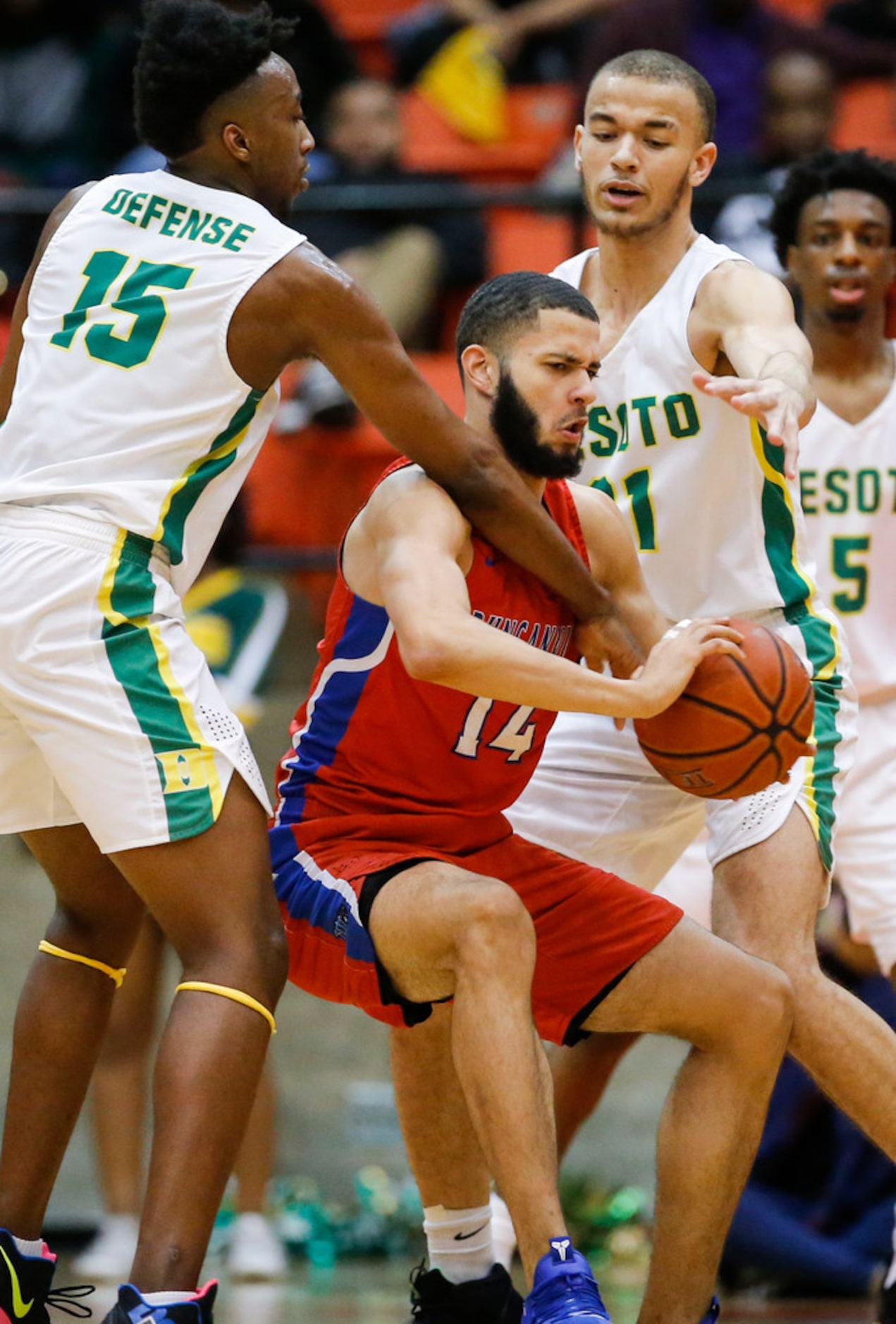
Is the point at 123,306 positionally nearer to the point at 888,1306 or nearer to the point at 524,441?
the point at 524,441

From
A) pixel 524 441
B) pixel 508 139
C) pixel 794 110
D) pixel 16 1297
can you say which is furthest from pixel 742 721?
pixel 508 139

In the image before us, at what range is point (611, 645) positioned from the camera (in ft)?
13.4

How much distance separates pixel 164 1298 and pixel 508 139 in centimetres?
739

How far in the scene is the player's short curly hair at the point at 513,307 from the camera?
405 centimetres

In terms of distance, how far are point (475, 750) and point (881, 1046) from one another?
3.83ft

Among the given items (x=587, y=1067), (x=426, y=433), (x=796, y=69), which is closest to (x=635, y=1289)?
(x=587, y=1067)

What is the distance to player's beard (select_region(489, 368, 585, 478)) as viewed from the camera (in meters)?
4.02

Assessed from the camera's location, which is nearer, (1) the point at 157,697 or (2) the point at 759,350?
(1) the point at 157,697

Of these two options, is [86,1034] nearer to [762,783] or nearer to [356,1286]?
[762,783]

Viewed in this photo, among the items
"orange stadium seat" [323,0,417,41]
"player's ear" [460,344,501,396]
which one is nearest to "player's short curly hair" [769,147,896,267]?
"player's ear" [460,344,501,396]

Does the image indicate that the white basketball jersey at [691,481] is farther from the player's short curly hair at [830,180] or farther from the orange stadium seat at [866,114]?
the orange stadium seat at [866,114]

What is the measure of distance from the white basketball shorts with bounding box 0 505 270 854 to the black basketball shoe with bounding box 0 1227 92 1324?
0.84 m

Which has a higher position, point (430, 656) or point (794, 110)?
point (794, 110)

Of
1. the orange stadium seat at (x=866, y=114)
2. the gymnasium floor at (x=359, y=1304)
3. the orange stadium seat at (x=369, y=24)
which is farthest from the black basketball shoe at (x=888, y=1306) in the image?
the orange stadium seat at (x=369, y=24)
